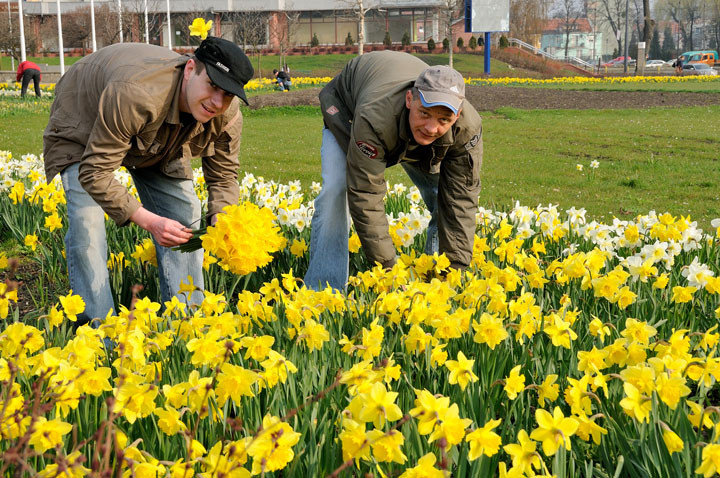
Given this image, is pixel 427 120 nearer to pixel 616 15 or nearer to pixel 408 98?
pixel 408 98

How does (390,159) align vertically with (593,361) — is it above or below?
above

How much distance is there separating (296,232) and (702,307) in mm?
2541

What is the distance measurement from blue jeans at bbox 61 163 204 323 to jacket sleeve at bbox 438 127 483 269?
1316mm

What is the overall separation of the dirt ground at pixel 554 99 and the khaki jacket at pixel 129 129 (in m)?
14.4

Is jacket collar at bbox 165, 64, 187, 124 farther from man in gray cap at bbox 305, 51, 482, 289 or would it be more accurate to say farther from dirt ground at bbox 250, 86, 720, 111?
dirt ground at bbox 250, 86, 720, 111

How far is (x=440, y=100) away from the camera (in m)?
2.93

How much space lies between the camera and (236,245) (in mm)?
2629

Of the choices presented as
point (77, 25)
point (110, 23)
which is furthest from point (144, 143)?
point (77, 25)

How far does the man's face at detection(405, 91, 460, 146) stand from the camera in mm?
3045

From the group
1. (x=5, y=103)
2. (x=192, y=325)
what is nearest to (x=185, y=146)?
(x=192, y=325)

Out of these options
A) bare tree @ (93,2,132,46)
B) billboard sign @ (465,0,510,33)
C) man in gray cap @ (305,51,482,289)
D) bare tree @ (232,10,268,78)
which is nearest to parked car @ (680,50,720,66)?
billboard sign @ (465,0,510,33)

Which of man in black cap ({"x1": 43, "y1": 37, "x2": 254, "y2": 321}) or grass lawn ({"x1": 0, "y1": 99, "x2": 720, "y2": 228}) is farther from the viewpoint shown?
grass lawn ({"x1": 0, "y1": 99, "x2": 720, "y2": 228})

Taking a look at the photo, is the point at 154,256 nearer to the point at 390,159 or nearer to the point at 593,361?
the point at 390,159

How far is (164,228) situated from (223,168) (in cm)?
80
